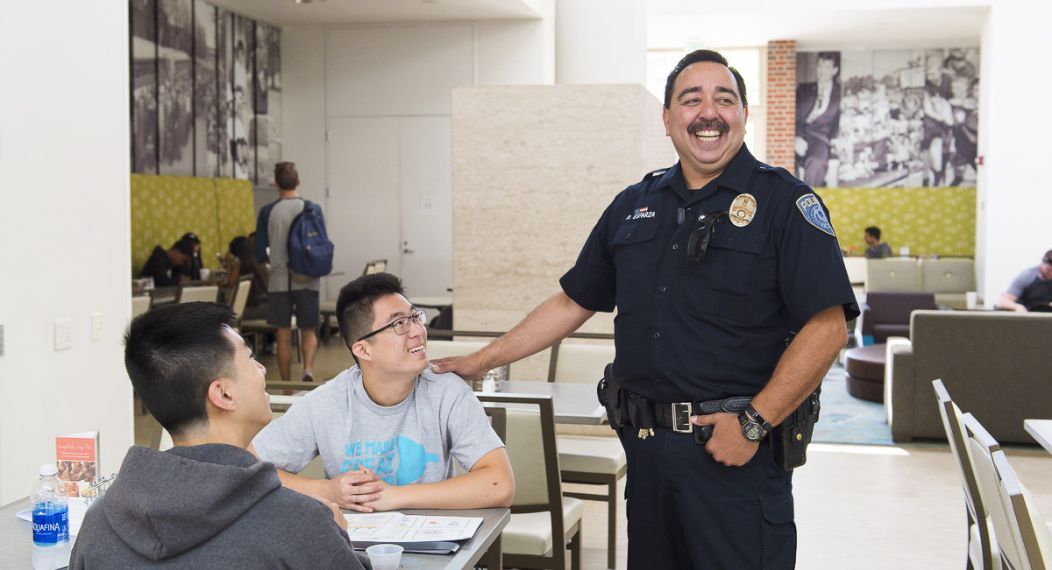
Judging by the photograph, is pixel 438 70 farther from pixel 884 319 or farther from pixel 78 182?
pixel 78 182

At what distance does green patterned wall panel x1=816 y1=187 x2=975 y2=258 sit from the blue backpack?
10.3 meters

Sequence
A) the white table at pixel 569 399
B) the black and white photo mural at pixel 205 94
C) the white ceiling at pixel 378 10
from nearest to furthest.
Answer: the white table at pixel 569 399
the white ceiling at pixel 378 10
the black and white photo mural at pixel 205 94

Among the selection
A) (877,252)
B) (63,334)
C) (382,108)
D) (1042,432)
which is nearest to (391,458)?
(1042,432)

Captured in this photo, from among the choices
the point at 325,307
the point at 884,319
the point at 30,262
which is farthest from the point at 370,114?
the point at 30,262

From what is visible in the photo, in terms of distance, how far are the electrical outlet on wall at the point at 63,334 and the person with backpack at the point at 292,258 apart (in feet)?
11.5

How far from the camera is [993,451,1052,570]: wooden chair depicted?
2.19 metres

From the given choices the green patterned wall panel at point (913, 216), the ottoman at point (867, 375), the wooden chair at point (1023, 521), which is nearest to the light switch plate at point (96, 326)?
the wooden chair at point (1023, 521)

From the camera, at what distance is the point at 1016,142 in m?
12.4

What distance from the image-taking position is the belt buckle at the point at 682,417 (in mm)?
2488

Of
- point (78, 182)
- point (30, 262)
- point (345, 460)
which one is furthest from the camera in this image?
point (78, 182)

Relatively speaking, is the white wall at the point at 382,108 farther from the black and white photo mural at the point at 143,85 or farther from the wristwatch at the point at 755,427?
the wristwatch at the point at 755,427

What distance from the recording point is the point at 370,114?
41.8 ft

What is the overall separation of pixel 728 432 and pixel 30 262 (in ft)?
9.51

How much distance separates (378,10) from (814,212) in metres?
9.88
